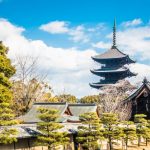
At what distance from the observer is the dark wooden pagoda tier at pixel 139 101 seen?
61.8m

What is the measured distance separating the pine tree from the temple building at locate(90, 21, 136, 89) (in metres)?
56.3

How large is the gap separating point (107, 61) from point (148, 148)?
54.7m

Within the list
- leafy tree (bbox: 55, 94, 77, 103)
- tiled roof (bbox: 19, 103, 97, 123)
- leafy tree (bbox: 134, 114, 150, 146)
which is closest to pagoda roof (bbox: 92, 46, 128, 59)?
leafy tree (bbox: 55, 94, 77, 103)

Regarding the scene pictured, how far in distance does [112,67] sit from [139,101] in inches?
1364

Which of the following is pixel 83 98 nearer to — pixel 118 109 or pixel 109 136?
pixel 118 109

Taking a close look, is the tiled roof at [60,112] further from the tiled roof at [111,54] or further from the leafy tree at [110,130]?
the tiled roof at [111,54]

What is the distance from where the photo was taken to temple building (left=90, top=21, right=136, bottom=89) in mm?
94562

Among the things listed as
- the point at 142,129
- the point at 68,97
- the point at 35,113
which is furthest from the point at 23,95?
the point at 68,97

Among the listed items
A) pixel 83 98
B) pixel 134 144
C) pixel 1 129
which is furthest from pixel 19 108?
pixel 83 98

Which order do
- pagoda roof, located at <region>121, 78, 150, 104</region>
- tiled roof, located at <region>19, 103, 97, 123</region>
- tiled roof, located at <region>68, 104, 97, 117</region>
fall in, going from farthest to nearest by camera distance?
pagoda roof, located at <region>121, 78, 150, 104</region>
tiled roof, located at <region>68, 104, 97, 117</region>
tiled roof, located at <region>19, 103, 97, 123</region>

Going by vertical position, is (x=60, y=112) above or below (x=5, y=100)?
below

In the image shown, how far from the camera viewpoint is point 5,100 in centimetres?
3569

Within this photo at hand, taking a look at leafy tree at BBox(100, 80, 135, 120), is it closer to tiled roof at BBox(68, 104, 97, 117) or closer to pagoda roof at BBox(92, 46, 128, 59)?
tiled roof at BBox(68, 104, 97, 117)

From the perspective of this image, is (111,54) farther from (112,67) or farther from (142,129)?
(142,129)
